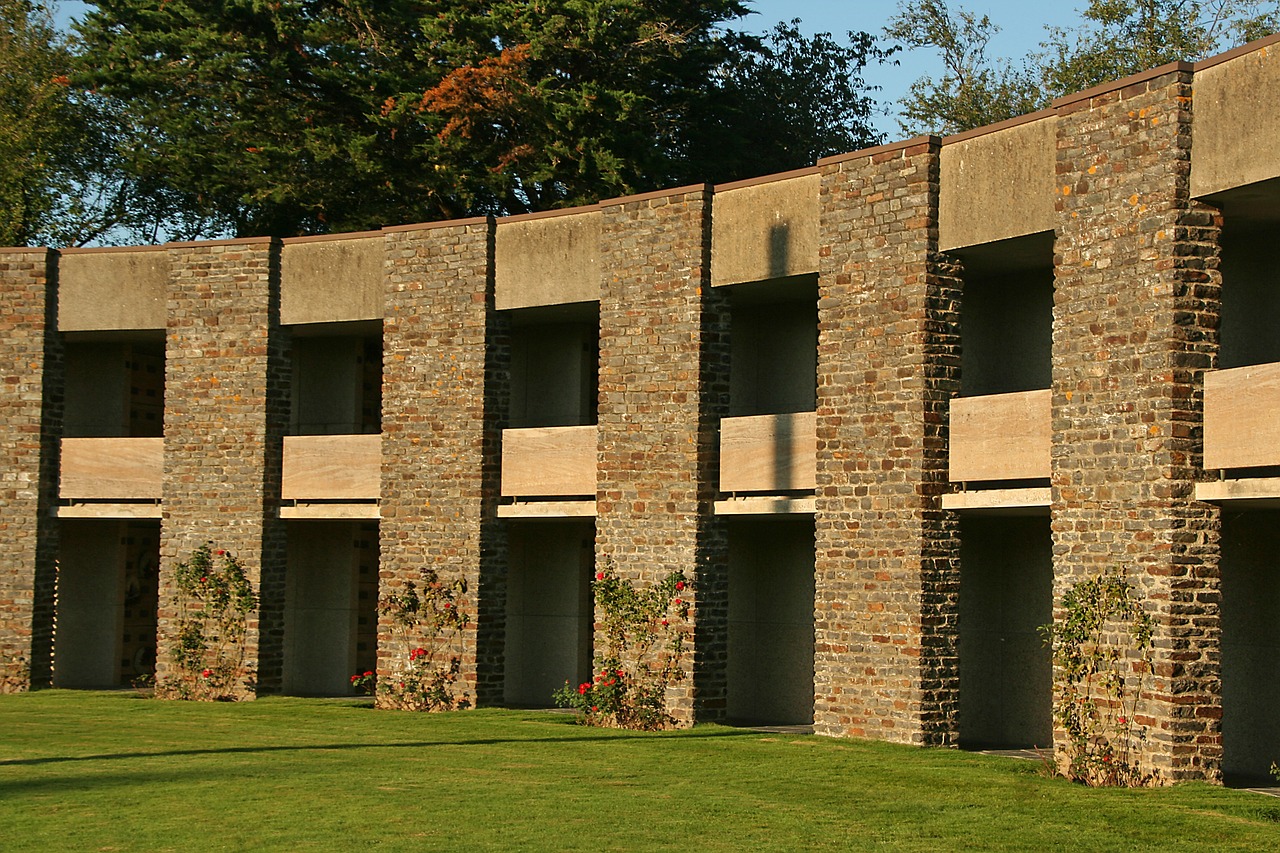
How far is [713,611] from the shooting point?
68.4 feet

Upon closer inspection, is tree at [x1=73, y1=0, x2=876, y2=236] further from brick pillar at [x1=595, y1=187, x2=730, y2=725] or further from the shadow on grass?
the shadow on grass

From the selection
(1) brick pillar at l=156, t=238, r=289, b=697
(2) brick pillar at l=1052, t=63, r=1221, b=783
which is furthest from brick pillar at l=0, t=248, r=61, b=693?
(2) brick pillar at l=1052, t=63, r=1221, b=783

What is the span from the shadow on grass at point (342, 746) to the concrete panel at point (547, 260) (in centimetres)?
609

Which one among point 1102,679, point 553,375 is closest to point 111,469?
point 553,375

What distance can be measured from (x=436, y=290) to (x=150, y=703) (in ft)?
24.0

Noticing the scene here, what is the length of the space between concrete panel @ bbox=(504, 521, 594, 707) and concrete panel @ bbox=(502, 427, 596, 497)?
5.90 feet

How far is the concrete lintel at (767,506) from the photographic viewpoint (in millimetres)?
19703

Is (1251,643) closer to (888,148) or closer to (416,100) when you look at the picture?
(888,148)

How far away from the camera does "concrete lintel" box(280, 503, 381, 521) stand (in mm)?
23844

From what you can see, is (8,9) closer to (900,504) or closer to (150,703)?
(150,703)

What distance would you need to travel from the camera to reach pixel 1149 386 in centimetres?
1568

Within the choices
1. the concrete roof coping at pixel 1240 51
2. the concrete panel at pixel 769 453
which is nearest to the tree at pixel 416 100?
the concrete panel at pixel 769 453

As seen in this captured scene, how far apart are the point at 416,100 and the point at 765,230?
1463cm

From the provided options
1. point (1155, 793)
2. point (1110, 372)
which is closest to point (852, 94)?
point (1110, 372)
